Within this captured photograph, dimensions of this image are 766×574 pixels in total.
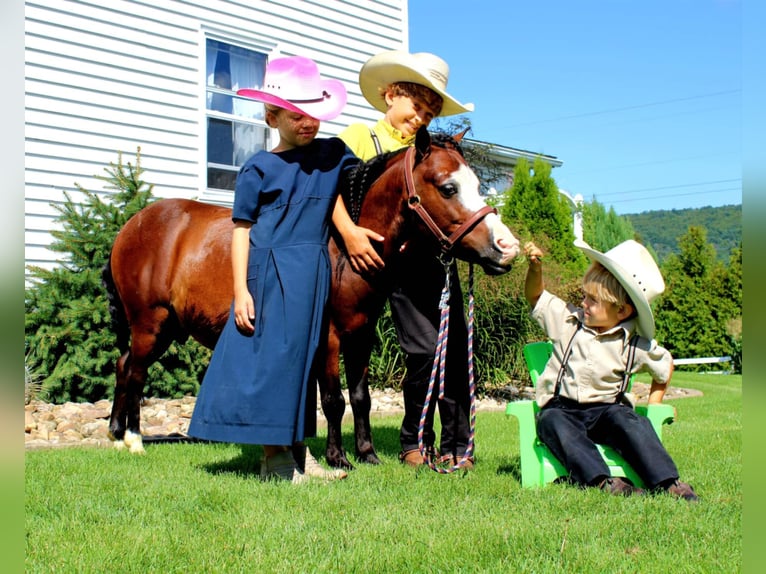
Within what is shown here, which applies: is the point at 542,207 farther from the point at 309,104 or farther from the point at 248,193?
the point at 248,193

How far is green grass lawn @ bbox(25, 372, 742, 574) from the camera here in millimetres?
2434

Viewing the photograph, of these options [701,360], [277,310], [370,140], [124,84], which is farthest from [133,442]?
[701,360]

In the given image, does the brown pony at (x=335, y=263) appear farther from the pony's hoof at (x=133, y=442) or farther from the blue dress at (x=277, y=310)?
the blue dress at (x=277, y=310)

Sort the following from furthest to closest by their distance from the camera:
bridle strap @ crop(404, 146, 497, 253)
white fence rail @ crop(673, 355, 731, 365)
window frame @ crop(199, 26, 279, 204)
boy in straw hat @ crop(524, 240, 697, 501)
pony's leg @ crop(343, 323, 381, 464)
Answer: white fence rail @ crop(673, 355, 731, 365) → window frame @ crop(199, 26, 279, 204) → pony's leg @ crop(343, 323, 381, 464) → bridle strap @ crop(404, 146, 497, 253) → boy in straw hat @ crop(524, 240, 697, 501)

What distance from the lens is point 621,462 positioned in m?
3.59

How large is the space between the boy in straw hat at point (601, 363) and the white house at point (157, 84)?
6407mm

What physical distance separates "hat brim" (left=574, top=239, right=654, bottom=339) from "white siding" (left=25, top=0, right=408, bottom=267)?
671 cm

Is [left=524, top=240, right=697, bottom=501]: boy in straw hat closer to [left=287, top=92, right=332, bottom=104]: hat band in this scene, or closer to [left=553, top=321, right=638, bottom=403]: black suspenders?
[left=553, top=321, right=638, bottom=403]: black suspenders

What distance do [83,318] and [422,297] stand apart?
4.64 m

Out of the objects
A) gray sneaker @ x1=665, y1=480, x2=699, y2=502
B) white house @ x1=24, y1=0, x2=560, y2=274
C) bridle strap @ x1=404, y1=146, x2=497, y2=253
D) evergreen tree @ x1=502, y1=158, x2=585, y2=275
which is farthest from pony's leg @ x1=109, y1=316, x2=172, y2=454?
evergreen tree @ x1=502, y1=158, x2=585, y2=275

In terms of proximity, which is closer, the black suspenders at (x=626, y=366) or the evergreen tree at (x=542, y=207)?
the black suspenders at (x=626, y=366)

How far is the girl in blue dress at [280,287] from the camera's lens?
12.0ft

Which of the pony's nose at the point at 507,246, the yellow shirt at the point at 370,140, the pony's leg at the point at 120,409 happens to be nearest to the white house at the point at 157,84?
the pony's leg at the point at 120,409
